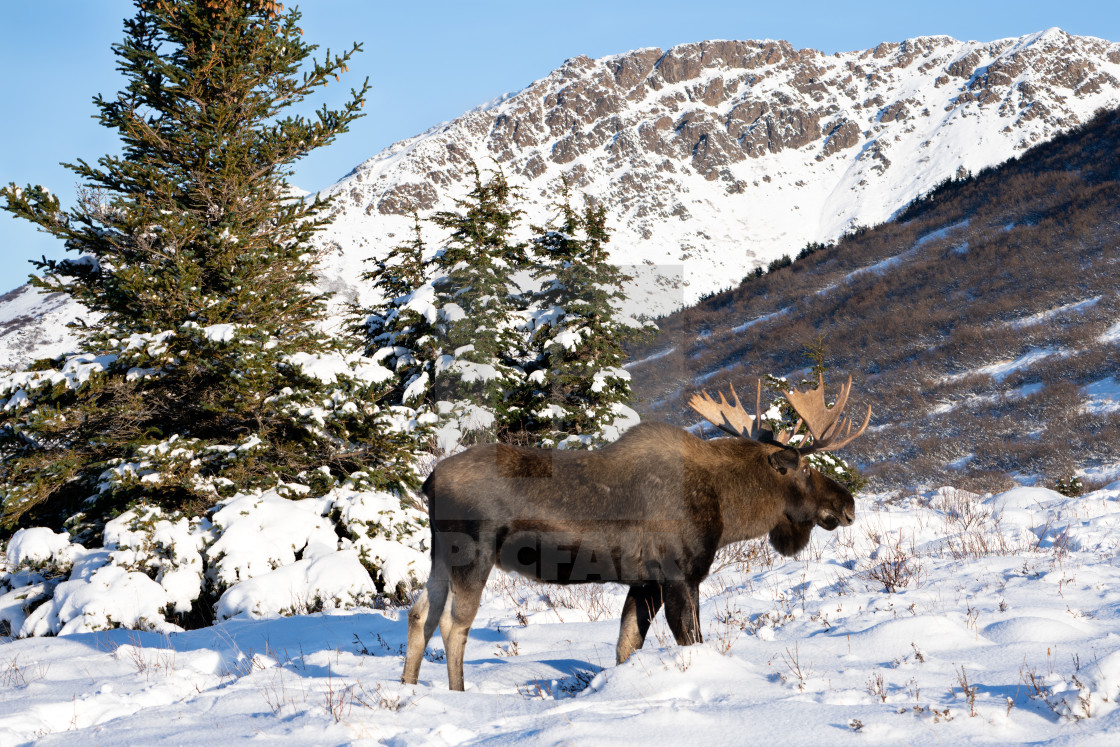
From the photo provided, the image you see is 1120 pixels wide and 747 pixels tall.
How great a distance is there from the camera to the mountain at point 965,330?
27.1 meters

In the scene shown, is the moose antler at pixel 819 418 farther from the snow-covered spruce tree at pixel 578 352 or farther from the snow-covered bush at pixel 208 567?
the snow-covered spruce tree at pixel 578 352

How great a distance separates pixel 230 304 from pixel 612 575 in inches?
280

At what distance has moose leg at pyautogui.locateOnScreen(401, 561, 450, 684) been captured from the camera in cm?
485

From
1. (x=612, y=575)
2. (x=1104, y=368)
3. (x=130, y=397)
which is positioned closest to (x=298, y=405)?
(x=130, y=397)

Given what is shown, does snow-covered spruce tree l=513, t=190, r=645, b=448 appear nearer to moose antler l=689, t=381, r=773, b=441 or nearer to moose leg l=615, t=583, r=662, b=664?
moose antler l=689, t=381, r=773, b=441

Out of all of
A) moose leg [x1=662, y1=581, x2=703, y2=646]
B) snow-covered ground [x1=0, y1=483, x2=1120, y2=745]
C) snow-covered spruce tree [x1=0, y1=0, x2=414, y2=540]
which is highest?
snow-covered spruce tree [x1=0, y1=0, x2=414, y2=540]

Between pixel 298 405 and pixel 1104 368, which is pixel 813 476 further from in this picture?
pixel 1104 368

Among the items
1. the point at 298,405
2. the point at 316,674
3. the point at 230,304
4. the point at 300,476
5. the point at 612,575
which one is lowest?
the point at 316,674

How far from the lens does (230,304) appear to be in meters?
9.77

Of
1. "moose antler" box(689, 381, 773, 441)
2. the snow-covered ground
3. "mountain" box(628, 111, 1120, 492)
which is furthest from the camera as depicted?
"mountain" box(628, 111, 1120, 492)

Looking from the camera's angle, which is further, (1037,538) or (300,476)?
(300,476)

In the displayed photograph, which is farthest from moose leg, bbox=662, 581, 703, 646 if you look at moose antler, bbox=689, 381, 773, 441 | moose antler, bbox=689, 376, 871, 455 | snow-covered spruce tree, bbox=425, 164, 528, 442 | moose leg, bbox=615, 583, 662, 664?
snow-covered spruce tree, bbox=425, 164, 528, 442

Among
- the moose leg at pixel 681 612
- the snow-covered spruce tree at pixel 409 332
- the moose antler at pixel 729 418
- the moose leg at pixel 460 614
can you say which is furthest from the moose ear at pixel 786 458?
the snow-covered spruce tree at pixel 409 332

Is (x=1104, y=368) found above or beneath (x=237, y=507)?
above
